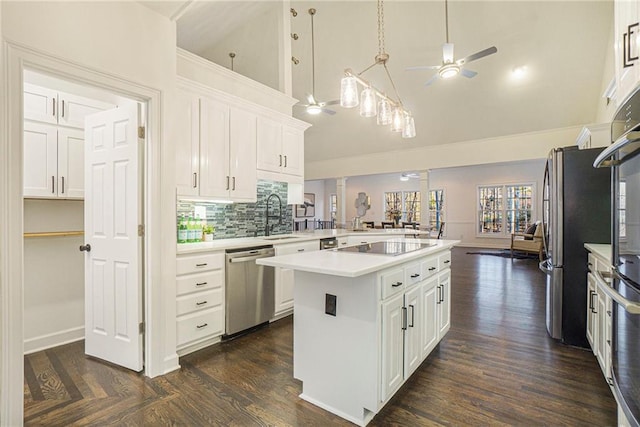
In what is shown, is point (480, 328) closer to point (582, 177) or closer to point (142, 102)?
point (582, 177)

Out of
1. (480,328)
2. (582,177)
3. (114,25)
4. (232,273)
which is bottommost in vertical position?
(480,328)

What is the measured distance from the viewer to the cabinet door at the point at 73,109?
2773 mm

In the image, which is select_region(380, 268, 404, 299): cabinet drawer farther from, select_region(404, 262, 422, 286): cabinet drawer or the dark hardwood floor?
the dark hardwood floor

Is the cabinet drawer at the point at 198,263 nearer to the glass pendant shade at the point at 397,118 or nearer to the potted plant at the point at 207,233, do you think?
the potted plant at the point at 207,233

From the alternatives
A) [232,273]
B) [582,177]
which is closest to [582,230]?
[582,177]

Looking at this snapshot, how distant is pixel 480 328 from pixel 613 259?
6.65 ft

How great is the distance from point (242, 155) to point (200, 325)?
178 cm

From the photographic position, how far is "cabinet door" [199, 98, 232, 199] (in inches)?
119

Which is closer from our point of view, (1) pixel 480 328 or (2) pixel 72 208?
(2) pixel 72 208

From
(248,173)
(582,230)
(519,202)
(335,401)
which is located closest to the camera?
(335,401)

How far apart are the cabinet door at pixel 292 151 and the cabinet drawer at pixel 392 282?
2479 millimetres

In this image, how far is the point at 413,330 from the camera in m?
2.12

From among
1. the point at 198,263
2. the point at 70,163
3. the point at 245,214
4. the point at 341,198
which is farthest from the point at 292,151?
the point at 341,198

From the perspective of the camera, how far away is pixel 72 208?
2953 mm
